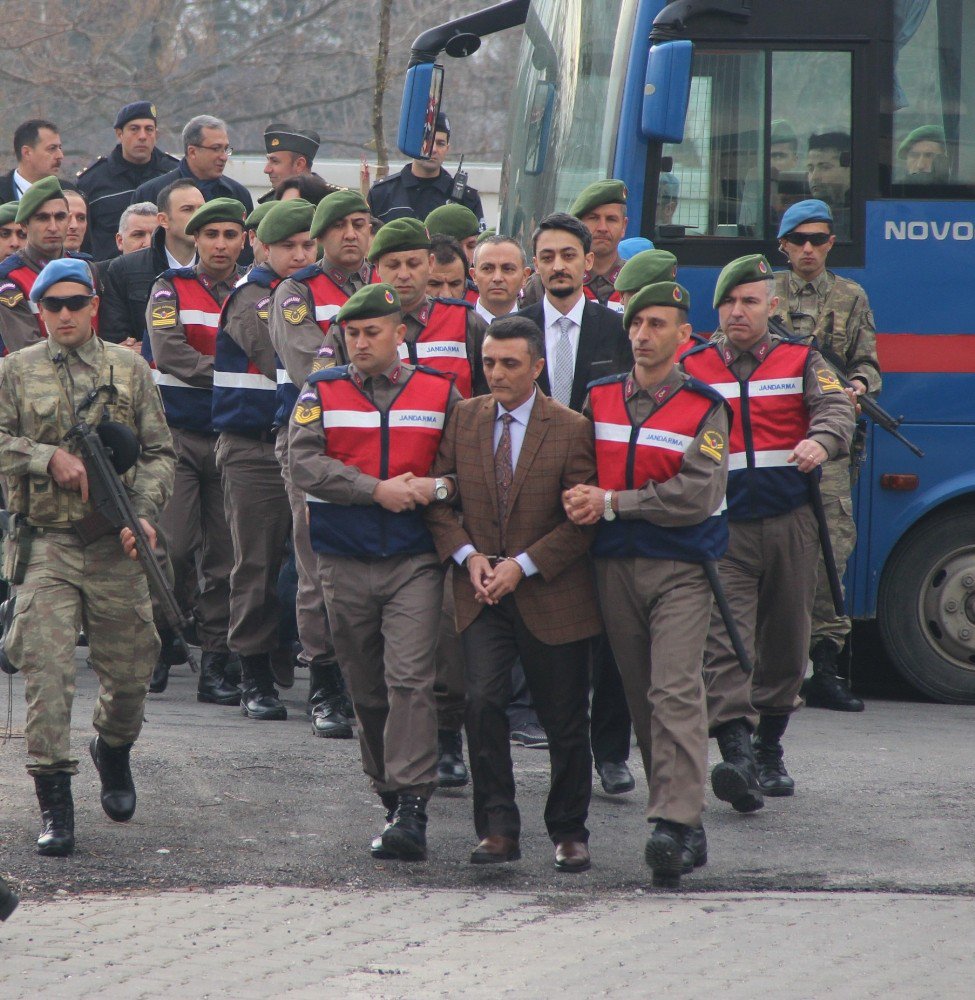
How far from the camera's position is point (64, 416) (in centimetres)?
635

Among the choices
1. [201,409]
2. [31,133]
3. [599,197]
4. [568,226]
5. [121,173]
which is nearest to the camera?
[568,226]

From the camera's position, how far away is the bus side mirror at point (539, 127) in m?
9.94

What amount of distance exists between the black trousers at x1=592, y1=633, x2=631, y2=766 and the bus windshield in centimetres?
284

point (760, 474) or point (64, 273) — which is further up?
point (64, 273)

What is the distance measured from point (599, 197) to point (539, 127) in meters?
2.38

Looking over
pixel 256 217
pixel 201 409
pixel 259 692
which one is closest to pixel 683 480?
pixel 259 692

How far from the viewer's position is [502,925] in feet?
17.8

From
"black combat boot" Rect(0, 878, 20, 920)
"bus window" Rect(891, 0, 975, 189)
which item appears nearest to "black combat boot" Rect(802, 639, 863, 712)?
"bus window" Rect(891, 0, 975, 189)

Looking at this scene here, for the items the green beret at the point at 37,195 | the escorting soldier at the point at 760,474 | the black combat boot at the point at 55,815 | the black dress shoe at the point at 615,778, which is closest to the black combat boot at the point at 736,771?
the escorting soldier at the point at 760,474

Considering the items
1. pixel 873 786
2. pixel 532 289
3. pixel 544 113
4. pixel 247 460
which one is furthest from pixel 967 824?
pixel 544 113

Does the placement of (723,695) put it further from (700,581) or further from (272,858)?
(272,858)

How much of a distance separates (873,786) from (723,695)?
0.88m

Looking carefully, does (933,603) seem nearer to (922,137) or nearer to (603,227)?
(922,137)

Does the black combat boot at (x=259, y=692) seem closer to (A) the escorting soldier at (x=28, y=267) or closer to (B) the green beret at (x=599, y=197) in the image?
(A) the escorting soldier at (x=28, y=267)
